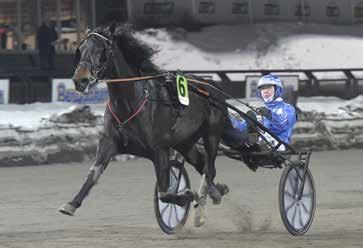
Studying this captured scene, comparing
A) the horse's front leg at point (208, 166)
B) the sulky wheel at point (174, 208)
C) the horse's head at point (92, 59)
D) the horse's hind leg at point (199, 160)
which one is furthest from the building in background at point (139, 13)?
the horse's head at point (92, 59)

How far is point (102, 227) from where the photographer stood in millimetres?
9930

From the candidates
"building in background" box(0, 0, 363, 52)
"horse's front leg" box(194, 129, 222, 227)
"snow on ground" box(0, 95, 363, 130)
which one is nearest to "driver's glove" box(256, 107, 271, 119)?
"horse's front leg" box(194, 129, 222, 227)

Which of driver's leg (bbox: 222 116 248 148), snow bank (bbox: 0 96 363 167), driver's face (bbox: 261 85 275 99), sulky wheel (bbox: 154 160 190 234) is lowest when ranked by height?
snow bank (bbox: 0 96 363 167)

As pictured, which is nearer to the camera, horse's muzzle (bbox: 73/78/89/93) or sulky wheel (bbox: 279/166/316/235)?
horse's muzzle (bbox: 73/78/89/93)

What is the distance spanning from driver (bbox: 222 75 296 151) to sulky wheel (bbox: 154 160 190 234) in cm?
61

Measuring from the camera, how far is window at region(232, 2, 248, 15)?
3503cm

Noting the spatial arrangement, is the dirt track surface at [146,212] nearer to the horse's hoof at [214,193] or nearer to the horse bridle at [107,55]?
the horse's hoof at [214,193]

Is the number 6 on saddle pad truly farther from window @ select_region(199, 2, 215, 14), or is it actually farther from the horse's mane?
window @ select_region(199, 2, 215, 14)

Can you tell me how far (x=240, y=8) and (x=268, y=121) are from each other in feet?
84.1

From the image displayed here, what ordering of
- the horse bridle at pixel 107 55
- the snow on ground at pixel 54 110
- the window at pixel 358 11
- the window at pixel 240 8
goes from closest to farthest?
the horse bridle at pixel 107 55 < the snow on ground at pixel 54 110 < the window at pixel 240 8 < the window at pixel 358 11

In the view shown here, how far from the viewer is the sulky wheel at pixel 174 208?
9469mm

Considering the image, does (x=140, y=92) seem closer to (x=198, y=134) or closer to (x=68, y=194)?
(x=198, y=134)

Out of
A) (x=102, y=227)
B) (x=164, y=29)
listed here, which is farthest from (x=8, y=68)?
(x=102, y=227)

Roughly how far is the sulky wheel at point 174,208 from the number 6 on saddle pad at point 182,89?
0.72 m
